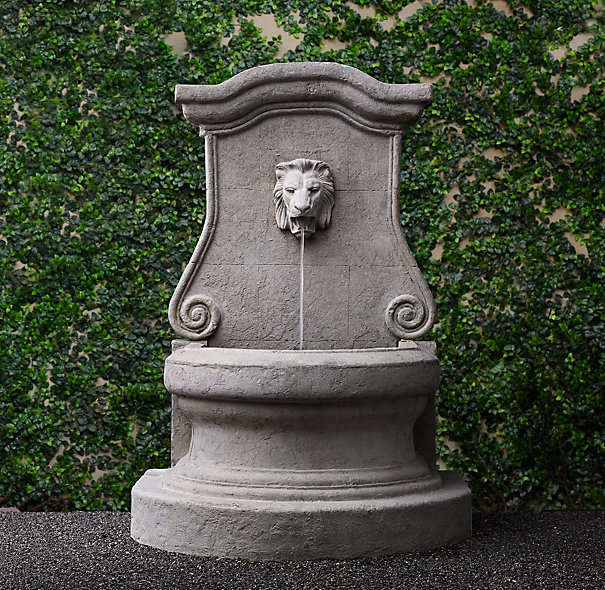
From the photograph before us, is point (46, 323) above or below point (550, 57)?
below

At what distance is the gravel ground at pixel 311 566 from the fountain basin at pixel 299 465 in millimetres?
83

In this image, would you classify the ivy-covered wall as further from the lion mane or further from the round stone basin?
the round stone basin

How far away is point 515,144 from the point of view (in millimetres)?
5066

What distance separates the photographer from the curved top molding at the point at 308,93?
3812 mm

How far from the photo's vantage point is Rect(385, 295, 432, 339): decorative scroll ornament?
3.85 meters

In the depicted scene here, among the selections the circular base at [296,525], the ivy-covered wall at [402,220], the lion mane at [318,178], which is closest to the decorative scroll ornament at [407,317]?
the lion mane at [318,178]

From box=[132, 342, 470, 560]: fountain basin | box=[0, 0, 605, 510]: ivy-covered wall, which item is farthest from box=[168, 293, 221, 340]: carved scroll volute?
box=[0, 0, 605, 510]: ivy-covered wall

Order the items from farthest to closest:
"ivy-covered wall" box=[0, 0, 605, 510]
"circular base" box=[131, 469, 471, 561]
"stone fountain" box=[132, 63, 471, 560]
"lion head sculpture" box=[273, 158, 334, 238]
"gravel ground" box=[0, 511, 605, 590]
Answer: "ivy-covered wall" box=[0, 0, 605, 510] < "lion head sculpture" box=[273, 158, 334, 238] < "stone fountain" box=[132, 63, 471, 560] < "circular base" box=[131, 469, 471, 561] < "gravel ground" box=[0, 511, 605, 590]

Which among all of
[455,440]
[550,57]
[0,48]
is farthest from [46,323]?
[550,57]

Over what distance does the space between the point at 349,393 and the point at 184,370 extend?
699mm

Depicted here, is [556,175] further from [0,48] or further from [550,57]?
[0,48]

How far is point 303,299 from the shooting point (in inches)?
153

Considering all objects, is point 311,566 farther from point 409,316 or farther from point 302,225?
point 302,225

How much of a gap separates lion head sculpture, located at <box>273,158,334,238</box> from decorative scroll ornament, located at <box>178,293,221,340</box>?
1.57 feet
